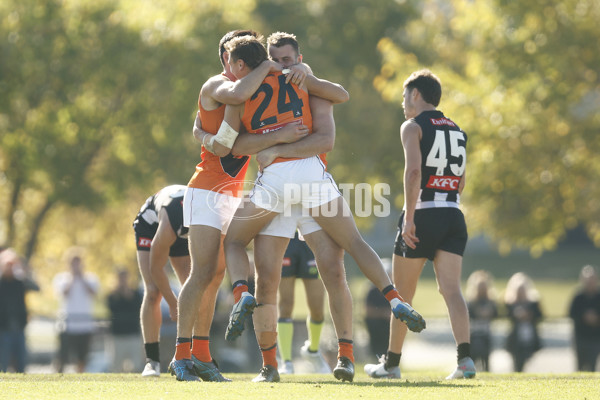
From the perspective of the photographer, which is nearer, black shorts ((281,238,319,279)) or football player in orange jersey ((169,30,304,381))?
football player in orange jersey ((169,30,304,381))

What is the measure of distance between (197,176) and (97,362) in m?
10.0

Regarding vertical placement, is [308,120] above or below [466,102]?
below

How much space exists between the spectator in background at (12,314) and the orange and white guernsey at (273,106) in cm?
816

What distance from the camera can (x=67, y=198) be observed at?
65.5ft

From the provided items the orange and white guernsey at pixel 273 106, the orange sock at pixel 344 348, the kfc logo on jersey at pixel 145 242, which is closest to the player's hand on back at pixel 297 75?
the orange and white guernsey at pixel 273 106

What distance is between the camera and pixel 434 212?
805 cm

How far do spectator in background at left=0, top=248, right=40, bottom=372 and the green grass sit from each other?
279 inches

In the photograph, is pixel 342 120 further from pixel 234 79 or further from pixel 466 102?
pixel 234 79

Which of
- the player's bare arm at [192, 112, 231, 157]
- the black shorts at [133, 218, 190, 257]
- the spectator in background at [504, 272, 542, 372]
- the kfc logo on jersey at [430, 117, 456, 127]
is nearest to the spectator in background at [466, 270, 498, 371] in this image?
the spectator in background at [504, 272, 542, 372]

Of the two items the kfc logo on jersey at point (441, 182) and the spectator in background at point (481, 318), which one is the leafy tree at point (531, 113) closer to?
the spectator in background at point (481, 318)

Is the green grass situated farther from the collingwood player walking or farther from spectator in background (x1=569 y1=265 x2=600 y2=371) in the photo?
spectator in background (x1=569 y1=265 x2=600 y2=371)

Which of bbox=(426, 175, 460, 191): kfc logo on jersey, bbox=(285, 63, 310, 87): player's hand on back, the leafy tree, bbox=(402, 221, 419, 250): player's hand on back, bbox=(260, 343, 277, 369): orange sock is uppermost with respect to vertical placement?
the leafy tree

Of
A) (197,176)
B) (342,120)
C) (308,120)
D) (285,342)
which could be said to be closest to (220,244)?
(197,176)

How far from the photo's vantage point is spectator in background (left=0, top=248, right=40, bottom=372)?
14336 millimetres
